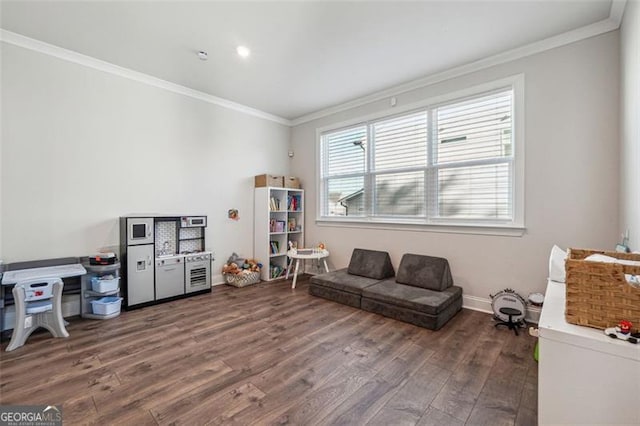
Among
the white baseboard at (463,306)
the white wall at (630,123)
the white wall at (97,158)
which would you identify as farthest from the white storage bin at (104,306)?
the white wall at (630,123)

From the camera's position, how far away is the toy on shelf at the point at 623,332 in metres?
1.06

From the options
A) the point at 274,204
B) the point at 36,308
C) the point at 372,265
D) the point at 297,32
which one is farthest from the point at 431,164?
the point at 36,308

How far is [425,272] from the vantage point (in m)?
3.46

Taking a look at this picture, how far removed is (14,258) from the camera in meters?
2.83

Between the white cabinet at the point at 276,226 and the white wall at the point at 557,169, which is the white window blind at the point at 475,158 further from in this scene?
the white cabinet at the point at 276,226

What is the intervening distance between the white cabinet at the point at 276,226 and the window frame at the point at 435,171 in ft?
1.65

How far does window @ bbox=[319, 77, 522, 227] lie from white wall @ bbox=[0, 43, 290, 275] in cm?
200

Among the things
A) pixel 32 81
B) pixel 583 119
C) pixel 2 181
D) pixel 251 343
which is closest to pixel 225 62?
pixel 32 81

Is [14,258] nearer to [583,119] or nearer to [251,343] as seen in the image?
[251,343]

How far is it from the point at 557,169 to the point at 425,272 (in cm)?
175

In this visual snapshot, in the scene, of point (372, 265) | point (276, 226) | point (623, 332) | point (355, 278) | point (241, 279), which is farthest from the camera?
point (276, 226)

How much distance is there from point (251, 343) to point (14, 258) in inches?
104

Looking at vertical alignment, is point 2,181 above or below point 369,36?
below

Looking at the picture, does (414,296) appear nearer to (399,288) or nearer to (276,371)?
(399,288)
